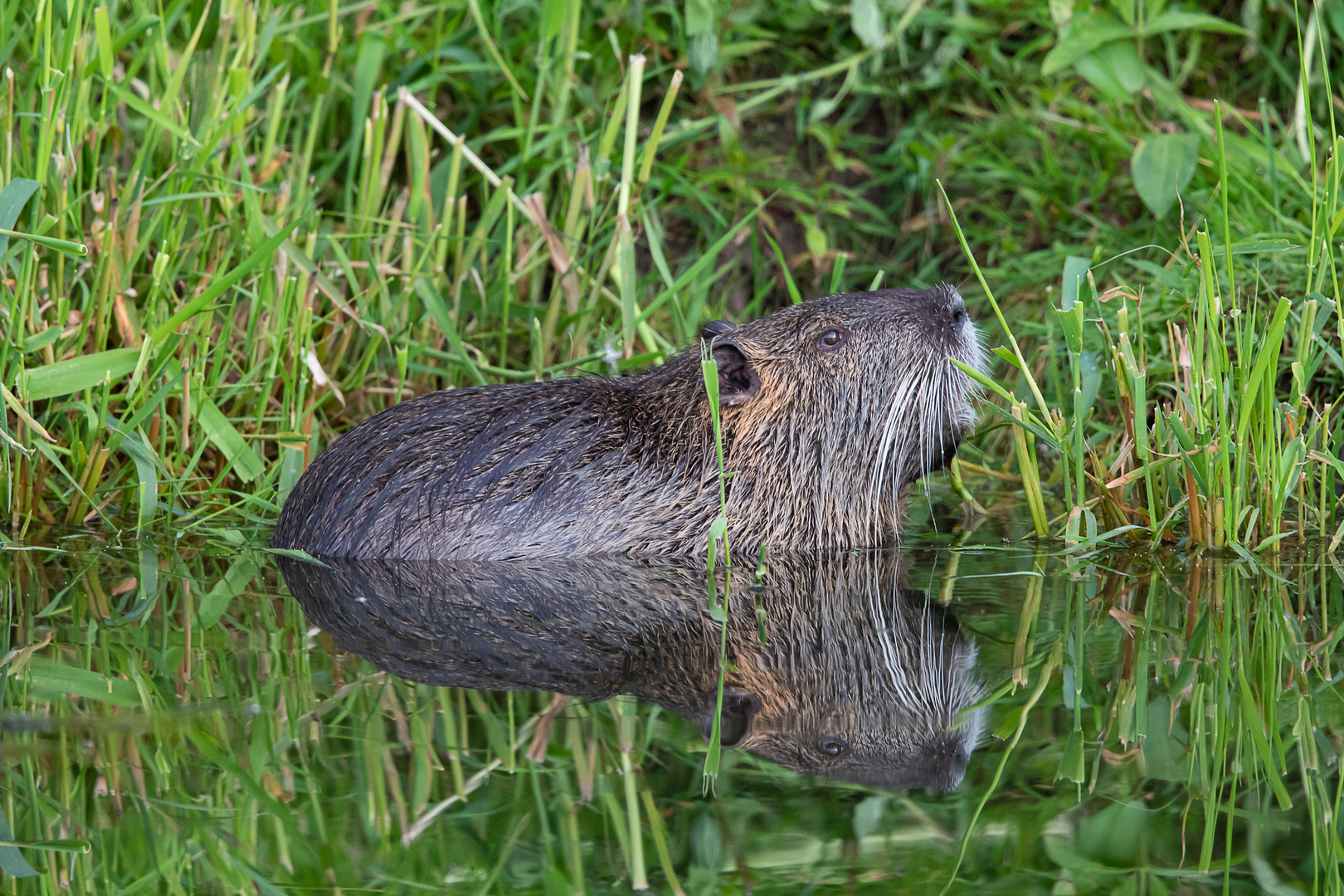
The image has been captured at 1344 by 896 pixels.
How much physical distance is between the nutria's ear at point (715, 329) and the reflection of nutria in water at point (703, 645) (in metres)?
0.63

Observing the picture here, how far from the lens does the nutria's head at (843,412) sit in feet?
10.5

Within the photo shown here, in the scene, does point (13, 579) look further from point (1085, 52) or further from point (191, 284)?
point (1085, 52)

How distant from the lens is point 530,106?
4297mm

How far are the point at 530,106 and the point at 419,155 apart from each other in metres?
0.52

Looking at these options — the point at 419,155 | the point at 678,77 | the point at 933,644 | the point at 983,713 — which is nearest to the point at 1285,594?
the point at 933,644

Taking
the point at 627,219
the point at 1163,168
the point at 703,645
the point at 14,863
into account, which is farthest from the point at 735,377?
the point at 14,863

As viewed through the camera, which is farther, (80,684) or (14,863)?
(80,684)

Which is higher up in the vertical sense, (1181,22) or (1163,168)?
(1181,22)

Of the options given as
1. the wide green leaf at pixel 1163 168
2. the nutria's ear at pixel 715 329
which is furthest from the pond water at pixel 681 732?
the wide green leaf at pixel 1163 168

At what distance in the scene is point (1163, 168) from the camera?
376cm

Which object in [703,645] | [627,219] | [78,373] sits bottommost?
[703,645]

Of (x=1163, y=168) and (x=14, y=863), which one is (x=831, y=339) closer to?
(x=1163, y=168)

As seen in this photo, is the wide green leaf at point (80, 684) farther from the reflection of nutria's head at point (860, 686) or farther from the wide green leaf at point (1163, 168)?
the wide green leaf at point (1163, 168)

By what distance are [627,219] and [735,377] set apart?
0.79 m
